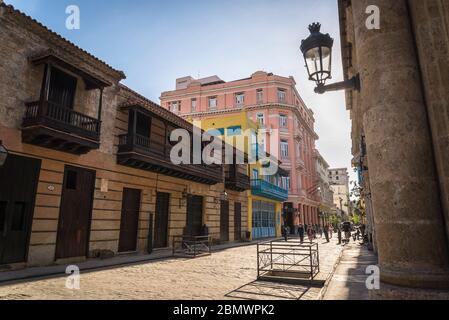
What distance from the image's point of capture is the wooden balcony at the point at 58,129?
962cm

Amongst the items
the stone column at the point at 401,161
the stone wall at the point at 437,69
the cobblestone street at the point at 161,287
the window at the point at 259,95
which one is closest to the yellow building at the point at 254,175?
the window at the point at 259,95

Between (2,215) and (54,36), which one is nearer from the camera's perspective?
(2,215)

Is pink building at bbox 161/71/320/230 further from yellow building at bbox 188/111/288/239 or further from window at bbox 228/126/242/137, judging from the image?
window at bbox 228/126/242/137

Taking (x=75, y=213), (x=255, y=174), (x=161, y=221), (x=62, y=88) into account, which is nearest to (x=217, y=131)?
(x=255, y=174)

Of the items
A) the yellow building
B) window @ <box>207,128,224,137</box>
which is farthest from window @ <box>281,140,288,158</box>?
window @ <box>207,128,224,137</box>

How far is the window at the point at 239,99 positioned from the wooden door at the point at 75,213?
2983 centimetres

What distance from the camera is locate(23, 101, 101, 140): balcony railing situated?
9680 mm

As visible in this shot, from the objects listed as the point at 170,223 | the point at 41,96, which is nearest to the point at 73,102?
the point at 41,96

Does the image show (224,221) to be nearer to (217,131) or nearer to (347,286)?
(217,131)

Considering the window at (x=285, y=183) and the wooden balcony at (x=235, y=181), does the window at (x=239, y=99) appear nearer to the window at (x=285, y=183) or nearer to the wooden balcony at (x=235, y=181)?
the window at (x=285, y=183)

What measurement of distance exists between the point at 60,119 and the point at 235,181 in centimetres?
1497

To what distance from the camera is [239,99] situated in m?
40.1

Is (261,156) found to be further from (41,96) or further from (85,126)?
(41,96)
